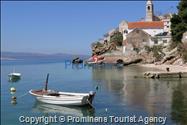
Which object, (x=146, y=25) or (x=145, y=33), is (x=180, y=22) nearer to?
Result: (x=145, y=33)

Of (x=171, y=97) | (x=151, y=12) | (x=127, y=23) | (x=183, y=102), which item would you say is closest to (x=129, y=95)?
(x=171, y=97)

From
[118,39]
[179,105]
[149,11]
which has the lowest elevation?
[179,105]

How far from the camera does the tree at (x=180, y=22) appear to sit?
97688 mm

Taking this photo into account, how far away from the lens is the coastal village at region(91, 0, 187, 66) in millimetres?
119238

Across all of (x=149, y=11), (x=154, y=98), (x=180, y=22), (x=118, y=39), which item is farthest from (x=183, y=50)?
(x=149, y=11)

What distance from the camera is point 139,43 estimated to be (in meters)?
138

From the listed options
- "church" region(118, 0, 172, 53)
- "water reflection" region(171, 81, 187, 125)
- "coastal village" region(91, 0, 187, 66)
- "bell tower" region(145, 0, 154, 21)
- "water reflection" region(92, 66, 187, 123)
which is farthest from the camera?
"bell tower" region(145, 0, 154, 21)

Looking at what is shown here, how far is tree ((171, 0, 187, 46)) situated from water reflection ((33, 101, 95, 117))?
204ft

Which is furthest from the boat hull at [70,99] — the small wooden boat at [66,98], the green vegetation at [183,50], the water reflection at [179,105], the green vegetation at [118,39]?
the green vegetation at [118,39]

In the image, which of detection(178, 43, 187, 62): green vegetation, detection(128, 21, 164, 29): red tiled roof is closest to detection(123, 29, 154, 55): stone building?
detection(128, 21, 164, 29): red tiled roof

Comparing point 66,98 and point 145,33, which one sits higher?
point 145,33

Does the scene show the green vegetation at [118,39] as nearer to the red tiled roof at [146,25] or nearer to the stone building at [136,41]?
the red tiled roof at [146,25]

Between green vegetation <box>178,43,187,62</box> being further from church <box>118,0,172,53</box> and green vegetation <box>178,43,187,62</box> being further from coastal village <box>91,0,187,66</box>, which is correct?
church <box>118,0,172,53</box>

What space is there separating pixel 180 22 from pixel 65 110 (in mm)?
66859
